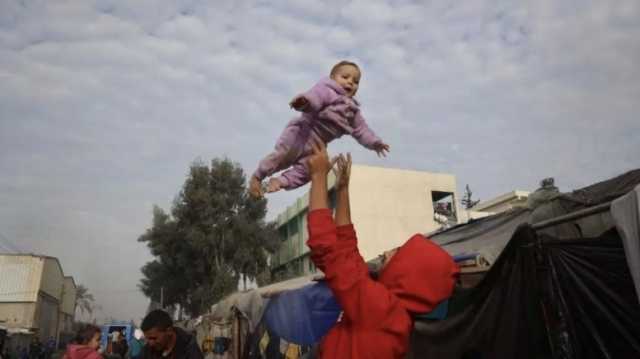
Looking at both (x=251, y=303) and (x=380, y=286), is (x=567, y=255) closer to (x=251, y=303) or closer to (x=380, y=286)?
(x=380, y=286)

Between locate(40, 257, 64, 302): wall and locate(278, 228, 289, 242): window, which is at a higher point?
locate(278, 228, 289, 242): window

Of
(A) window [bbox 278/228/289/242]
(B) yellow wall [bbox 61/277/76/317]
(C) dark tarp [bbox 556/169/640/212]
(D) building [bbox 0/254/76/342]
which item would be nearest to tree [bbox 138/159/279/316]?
(A) window [bbox 278/228/289/242]

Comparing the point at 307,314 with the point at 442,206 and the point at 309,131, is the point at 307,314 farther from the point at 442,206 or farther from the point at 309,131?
the point at 442,206

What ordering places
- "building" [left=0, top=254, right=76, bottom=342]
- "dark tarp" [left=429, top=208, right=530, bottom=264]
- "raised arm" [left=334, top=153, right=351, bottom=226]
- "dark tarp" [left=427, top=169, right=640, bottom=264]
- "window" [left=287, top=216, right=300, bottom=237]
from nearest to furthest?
"raised arm" [left=334, top=153, right=351, bottom=226], "dark tarp" [left=427, top=169, right=640, bottom=264], "dark tarp" [left=429, top=208, right=530, bottom=264], "building" [left=0, top=254, right=76, bottom=342], "window" [left=287, top=216, right=300, bottom=237]

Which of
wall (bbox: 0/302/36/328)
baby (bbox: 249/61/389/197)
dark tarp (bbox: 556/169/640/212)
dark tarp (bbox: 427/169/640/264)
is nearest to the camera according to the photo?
baby (bbox: 249/61/389/197)

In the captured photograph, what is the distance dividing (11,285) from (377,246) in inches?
1130

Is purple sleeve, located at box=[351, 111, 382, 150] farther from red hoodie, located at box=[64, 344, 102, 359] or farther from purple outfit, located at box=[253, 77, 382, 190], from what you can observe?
red hoodie, located at box=[64, 344, 102, 359]

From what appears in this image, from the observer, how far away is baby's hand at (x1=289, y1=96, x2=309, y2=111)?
283cm

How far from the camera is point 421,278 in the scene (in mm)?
1814

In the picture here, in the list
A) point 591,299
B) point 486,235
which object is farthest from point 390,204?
point 591,299

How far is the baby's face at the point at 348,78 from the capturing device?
3.18 m

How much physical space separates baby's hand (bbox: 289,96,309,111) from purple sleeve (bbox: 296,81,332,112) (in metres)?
0.02

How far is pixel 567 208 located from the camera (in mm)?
4883

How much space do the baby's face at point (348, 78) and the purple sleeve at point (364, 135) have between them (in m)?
0.20
